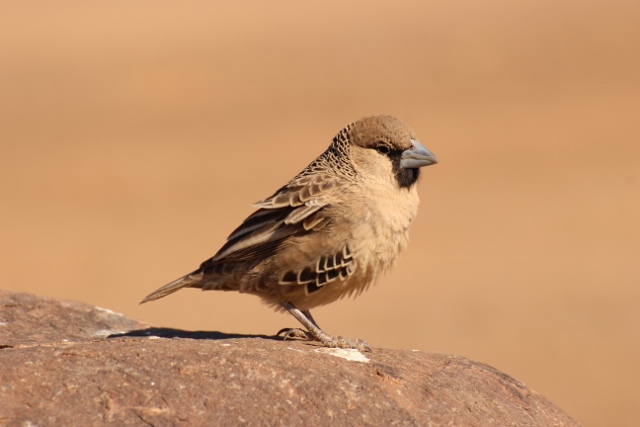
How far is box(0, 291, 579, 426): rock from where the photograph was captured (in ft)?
17.0

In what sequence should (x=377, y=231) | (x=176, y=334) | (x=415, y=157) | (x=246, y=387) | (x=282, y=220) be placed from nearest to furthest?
1. (x=246, y=387)
2. (x=377, y=231)
3. (x=282, y=220)
4. (x=415, y=157)
5. (x=176, y=334)

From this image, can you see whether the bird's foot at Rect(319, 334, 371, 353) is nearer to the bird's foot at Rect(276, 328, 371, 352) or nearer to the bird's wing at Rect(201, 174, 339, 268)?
the bird's foot at Rect(276, 328, 371, 352)

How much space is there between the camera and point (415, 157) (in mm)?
7527

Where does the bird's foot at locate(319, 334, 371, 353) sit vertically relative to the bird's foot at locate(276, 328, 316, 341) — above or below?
above

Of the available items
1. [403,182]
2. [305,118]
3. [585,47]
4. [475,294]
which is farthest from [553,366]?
[585,47]

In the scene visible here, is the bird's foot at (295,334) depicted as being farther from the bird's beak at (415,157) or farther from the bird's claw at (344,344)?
the bird's beak at (415,157)

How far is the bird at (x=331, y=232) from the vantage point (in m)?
7.08

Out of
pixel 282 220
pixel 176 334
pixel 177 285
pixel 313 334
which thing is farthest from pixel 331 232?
pixel 176 334

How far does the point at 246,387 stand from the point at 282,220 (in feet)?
6.94

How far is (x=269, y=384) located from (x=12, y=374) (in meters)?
1.42

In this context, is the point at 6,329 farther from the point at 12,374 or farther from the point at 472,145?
the point at 472,145

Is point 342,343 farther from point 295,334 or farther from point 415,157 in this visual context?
point 415,157

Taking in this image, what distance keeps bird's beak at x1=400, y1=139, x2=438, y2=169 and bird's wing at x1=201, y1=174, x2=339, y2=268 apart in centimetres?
56

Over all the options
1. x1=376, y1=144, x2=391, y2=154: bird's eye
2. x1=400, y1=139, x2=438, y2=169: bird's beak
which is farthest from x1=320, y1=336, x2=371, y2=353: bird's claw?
x1=376, y1=144, x2=391, y2=154: bird's eye
